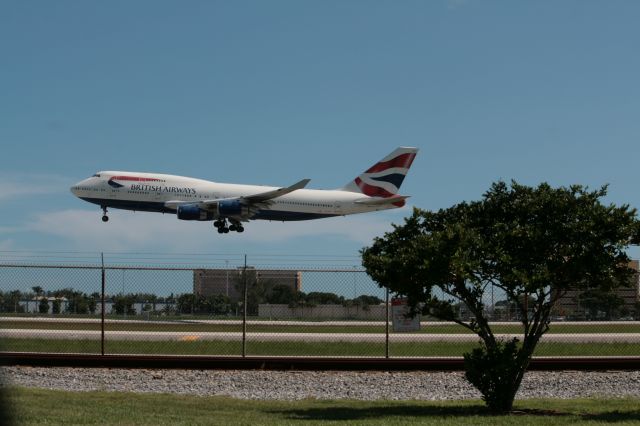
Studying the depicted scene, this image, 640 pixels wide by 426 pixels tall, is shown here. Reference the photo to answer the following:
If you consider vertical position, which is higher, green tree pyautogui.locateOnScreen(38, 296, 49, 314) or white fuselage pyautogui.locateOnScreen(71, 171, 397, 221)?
white fuselage pyautogui.locateOnScreen(71, 171, 397, 221)

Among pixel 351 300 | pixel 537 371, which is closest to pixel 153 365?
pixel 351 300

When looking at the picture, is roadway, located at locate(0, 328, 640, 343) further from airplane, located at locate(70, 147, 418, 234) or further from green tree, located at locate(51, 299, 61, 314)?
airplane, located at locate(70, 147, 418, 234)

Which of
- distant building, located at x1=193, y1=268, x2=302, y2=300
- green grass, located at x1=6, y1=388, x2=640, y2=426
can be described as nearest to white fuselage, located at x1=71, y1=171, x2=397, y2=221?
distant building, located at x1=193, y1=268, x2=302, y2=300

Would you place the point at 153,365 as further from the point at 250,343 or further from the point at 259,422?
the point at 259,422

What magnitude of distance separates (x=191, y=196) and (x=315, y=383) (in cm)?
4329

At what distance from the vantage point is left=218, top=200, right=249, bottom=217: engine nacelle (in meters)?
55.4

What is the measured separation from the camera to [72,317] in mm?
24125

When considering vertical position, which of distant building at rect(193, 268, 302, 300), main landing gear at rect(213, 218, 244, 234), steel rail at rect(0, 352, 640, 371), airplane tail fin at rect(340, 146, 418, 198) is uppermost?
airplane tail fin at rect(340, 146, 418, 198)

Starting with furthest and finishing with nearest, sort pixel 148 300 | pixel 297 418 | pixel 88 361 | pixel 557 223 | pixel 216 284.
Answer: pixel 216 284 < pixel 148 300 < pixel 88 361 < pixel 557 223 < pixel 297 418

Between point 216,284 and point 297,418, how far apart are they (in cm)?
1529

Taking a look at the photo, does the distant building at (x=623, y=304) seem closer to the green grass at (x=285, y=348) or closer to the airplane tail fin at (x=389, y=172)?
the green grass at (x=285, y=348)

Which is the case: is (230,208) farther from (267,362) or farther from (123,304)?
(267,362)

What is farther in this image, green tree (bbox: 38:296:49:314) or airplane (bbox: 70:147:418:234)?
airplane (bbox: 70:147:418:234)

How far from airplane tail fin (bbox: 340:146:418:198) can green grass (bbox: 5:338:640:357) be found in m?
40.8
